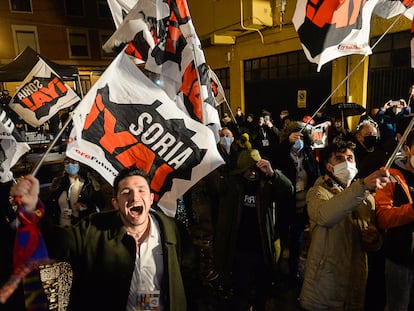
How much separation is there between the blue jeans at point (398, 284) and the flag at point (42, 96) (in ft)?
17.7

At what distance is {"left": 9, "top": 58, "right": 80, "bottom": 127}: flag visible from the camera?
5957mm

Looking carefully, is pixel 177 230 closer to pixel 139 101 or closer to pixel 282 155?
pixel 139 101

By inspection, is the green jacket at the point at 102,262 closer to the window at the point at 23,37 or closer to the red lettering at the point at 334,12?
the red lettering at the point at 334,12

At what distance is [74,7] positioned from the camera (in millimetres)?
30359

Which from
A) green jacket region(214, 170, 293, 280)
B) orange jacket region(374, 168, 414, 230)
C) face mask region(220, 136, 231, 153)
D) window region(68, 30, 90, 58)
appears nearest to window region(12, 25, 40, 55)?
window region(68, 30, 90, 58)

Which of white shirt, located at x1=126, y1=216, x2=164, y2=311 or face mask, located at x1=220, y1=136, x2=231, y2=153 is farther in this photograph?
face mask, located at x1=220, y1=136, x2=231, y2=153

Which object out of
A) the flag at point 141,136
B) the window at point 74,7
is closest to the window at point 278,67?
the flag at point 141,136

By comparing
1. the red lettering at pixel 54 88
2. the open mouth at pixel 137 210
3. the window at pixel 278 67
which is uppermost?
the window at pixel 278 67

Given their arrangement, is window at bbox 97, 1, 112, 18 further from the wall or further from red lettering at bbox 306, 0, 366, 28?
red lettering at bbox 306, 0, 366, 28

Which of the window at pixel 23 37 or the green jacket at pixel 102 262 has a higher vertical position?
the window at pixel 23 37

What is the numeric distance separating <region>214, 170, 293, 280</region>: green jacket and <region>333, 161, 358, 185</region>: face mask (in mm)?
729

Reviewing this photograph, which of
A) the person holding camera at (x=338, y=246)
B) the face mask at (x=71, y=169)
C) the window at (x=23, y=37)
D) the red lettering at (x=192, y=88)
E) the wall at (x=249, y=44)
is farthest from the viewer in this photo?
the window at (x=23, y=37)

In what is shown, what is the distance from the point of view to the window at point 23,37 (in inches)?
1073

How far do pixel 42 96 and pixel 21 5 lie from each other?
27.3m
